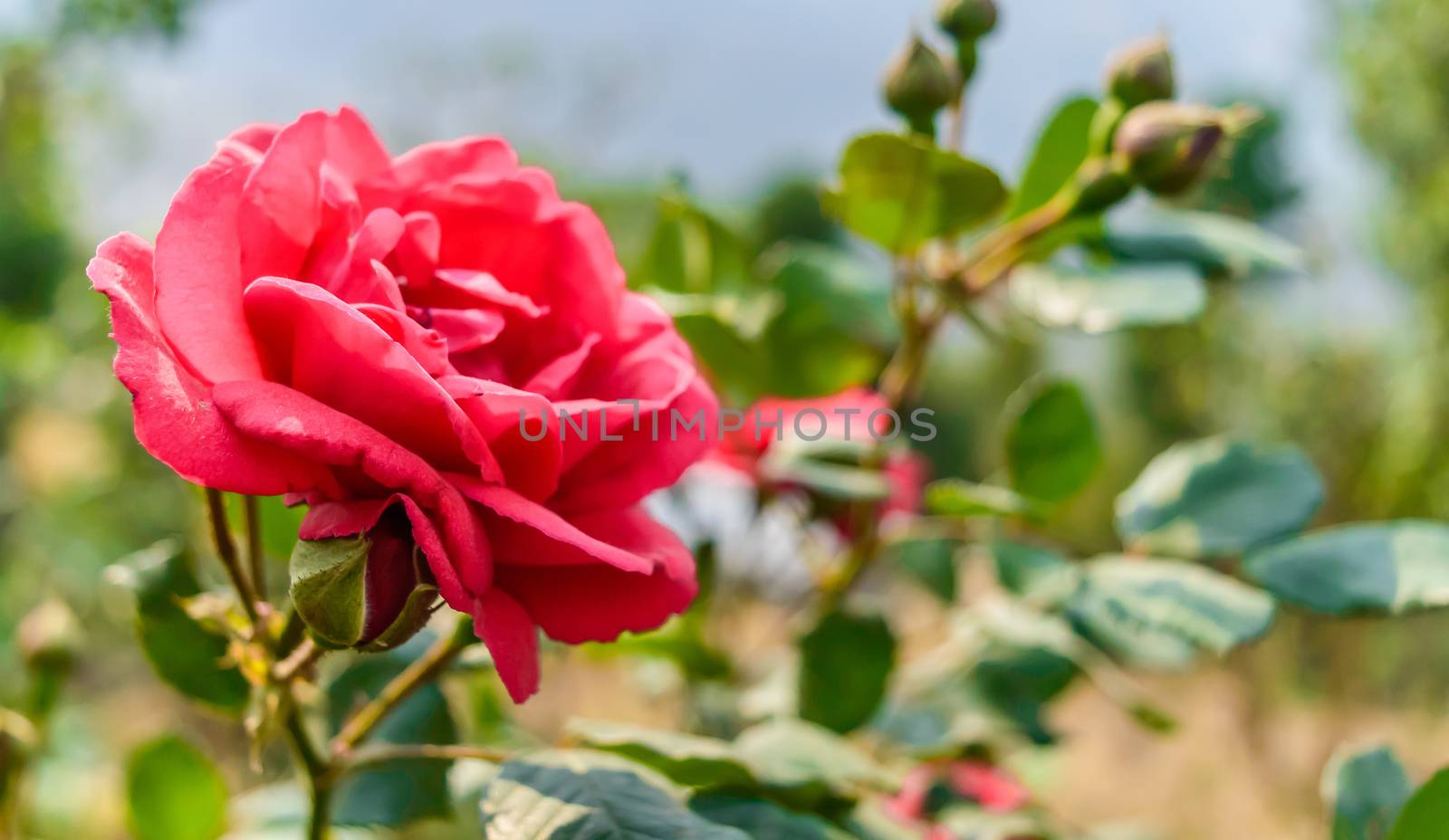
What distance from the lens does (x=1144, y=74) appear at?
0.37 meters

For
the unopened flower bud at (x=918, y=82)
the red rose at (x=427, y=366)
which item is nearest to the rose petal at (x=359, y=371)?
the red rose at (x=427, y=366)

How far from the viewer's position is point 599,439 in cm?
22

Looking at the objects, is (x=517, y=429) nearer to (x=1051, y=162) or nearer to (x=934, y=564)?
(x=1051, y=162)

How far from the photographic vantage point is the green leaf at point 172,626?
0.30 metres

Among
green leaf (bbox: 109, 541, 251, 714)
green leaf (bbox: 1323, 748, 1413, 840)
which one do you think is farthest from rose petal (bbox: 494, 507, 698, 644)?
green leaf (bbox: 1323, 748, 1413, 840)

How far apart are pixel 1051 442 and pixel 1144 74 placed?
0.18m

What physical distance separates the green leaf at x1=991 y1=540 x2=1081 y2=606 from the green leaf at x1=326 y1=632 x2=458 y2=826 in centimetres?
23

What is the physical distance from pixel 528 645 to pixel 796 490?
0.31 m

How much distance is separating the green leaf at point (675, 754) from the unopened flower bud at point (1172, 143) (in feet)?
0.73

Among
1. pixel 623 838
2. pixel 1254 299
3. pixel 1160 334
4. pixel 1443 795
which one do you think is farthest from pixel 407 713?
pixel 1160 334

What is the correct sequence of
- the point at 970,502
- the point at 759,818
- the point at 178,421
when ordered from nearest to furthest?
the point at 178,421 → the point at 759,818 → the point at 970,502

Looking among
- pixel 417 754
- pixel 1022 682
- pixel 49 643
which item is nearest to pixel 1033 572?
pixel 1022 682

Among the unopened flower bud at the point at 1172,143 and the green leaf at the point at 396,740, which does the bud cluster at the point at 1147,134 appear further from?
the green leaf at the point at 396,740

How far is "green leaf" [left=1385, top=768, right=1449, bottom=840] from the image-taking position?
284 millimetres
